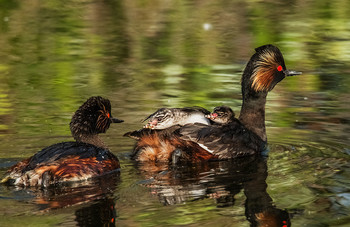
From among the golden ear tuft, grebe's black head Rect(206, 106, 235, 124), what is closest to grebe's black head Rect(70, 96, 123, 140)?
grebe's black head Rect(206, 106, 235, 124)

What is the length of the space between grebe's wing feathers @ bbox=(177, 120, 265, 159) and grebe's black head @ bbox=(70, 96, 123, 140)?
0.94m

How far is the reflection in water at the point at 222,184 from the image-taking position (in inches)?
282

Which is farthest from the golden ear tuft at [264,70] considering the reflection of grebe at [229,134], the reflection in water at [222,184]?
the reflection in water at [222,184]

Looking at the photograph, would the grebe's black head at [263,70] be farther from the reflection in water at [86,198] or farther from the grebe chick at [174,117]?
the reflection in water at [86,198]

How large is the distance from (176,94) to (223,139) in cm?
327

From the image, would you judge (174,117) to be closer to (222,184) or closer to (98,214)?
(222,184)

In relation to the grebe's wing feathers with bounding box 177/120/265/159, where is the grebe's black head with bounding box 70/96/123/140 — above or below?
above

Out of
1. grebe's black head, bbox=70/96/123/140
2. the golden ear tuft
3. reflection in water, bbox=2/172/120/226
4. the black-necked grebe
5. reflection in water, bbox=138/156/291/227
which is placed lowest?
reflection in water, bbox=138/156/291/227

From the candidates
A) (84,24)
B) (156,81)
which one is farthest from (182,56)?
(84,24)

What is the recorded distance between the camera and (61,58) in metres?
15.9

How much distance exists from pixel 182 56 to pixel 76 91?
357 centimetres

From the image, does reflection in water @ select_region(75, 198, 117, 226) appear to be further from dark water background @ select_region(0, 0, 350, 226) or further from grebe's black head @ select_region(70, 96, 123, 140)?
grebe's black head @ select_region(70, 96, 123, 140)

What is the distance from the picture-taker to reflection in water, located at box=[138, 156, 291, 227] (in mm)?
7152

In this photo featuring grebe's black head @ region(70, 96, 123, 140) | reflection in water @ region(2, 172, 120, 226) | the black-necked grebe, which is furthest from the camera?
grebe's black head @ region(70, 96, 123, 140)
